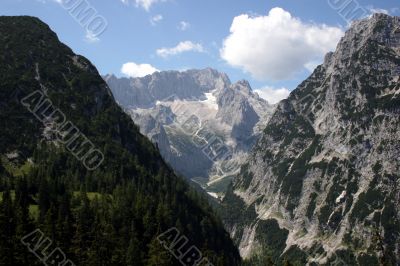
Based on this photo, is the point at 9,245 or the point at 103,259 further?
the point at 103,259

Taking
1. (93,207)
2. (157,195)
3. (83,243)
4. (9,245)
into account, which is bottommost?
(9,245)

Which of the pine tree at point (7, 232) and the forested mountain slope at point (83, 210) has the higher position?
→ the forested mountain slope at point (83, 210)

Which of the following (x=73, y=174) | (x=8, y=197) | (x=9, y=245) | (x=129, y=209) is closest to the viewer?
(x=9, y=245)

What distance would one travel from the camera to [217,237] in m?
194

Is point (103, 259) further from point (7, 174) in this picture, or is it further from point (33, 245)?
point (7, 174)

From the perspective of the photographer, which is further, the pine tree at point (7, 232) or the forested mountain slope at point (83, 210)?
the forested mountain slope at point (83, 210)

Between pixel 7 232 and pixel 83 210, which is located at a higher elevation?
pixel 83 210

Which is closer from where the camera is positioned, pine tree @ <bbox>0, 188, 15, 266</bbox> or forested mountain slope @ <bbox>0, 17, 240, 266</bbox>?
pine tree @ <bbox>0, 188, 15, 266</bbox>

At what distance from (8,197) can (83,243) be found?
19.8 metres

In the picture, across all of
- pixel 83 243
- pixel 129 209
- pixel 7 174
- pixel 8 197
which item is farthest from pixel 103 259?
pixel 7 174

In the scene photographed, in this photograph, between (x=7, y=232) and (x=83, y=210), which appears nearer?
(x=7, y=232)

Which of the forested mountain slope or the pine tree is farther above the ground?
the forested mountain slope

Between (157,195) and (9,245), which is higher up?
(157,195)

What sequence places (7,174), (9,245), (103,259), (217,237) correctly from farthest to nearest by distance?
(217,237)
(7,174)
(103,259)
(9,245)
